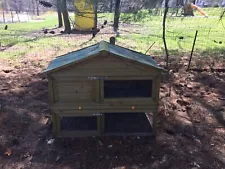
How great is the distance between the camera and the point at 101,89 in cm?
268

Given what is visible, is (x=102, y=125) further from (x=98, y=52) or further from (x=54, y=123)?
(x=98, y=52)

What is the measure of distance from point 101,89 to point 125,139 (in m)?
0.63

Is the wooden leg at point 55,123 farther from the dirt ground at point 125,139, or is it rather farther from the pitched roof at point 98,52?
the pitched roof at point 98,52

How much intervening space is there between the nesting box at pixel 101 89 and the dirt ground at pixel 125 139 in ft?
0.56

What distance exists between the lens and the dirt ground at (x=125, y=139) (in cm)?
251

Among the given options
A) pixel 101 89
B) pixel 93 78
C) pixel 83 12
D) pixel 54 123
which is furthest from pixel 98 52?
pixel 83 12

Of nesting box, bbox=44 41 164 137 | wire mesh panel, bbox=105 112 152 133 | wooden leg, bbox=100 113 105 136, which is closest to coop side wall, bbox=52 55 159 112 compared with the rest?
nesting box, bbox=44 41 164 137

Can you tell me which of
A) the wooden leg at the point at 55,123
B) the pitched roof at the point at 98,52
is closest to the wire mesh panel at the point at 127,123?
the wooden leg at the point at 55,123

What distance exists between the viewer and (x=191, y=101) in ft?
12.8

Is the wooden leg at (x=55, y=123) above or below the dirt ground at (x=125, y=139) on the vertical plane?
above

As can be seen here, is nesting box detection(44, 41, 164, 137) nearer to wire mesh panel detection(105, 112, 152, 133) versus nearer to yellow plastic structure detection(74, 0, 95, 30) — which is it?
wire mesh panel detection(105, 112, 152, 133)

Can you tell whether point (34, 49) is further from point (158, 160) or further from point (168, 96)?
point (158, 160)

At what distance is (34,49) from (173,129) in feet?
15.9

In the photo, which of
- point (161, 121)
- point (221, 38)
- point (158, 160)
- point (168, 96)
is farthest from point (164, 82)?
point (221, 38)
